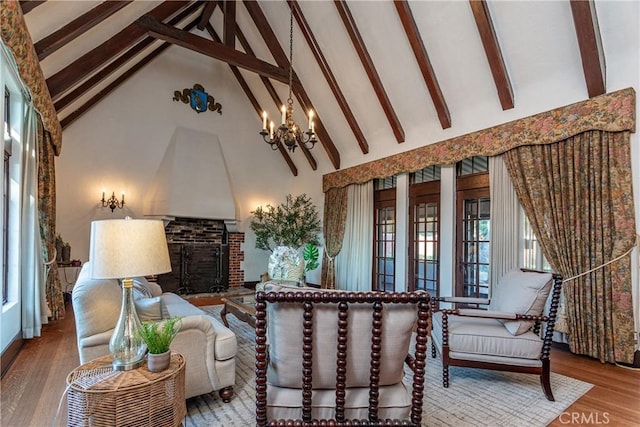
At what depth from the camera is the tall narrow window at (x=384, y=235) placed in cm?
605

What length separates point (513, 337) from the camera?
2531 millimetres

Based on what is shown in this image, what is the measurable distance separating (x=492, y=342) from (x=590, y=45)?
298 cm

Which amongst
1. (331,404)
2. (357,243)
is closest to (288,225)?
(357,243)

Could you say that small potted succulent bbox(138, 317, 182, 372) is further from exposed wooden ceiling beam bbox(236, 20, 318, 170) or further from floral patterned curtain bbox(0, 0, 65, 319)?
exposed wooden ceiling beam bbox(236, 20, 318, 170)

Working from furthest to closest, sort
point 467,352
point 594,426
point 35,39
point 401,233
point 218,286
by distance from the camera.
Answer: point 218,286 < point 401,233 < point 35,39 < point 467,352 < point 594,426

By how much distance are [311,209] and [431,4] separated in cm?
464

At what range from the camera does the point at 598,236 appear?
327 centimetres

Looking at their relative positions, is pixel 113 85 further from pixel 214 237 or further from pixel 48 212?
pixel 214 237

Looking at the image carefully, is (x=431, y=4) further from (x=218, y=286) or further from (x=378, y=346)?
(x=218, y=286)

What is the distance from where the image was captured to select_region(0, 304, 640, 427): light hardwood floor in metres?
2.18

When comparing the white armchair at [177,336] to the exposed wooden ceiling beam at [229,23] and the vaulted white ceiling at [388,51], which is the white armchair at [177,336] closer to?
the vaulted white ceiling at [388,51]

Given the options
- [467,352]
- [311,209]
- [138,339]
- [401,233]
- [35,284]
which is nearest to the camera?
[138,339]

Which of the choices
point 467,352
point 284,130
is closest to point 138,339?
point 467,352

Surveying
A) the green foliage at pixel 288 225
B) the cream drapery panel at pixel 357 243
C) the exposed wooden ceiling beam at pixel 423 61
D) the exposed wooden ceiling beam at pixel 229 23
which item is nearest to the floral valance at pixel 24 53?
the exposed wooden ceiling beam at pixel 229 23
